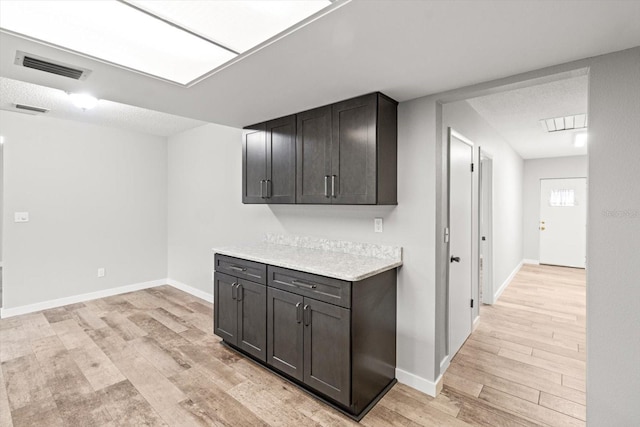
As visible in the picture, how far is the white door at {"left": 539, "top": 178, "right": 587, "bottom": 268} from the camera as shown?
22.5 ft

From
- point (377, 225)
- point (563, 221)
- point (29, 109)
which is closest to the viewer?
point (377, 225)

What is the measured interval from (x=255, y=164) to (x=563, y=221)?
7.31 m

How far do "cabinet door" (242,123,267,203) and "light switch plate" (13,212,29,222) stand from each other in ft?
10.1

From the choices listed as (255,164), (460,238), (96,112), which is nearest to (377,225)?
(460,238)

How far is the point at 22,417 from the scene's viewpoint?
2121mm

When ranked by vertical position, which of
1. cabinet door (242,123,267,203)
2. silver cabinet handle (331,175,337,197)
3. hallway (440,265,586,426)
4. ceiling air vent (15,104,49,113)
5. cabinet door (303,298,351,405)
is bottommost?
hallway (440,265,586,426)

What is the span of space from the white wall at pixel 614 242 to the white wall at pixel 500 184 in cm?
104

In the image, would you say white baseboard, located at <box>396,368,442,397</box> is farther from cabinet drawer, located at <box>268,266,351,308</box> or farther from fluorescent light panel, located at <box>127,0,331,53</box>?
fluorescent light panel, located at <box>127,0,331,53</box>

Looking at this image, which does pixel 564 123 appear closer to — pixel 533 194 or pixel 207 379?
pixel 533 194

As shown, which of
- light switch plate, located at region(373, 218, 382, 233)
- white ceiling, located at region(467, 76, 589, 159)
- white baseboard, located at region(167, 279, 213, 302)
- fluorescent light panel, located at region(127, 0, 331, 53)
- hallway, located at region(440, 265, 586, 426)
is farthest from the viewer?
white baseboard, located at region(167, 279, 213, 302)

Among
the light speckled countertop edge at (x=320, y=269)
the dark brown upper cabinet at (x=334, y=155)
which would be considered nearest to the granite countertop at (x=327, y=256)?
the light speckled countertop edge at (x=320, y=269)

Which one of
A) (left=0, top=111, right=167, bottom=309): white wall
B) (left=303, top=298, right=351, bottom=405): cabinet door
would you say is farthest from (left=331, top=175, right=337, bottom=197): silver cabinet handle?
(left=0, top=111, right=167, bottom=309): white wall

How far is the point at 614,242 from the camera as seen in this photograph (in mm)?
1704

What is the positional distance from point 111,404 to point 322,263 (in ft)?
6.05
